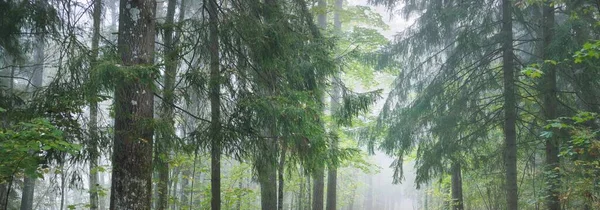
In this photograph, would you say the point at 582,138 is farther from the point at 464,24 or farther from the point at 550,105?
the point at 464,24

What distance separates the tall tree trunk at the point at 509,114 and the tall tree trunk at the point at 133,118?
24.5ft

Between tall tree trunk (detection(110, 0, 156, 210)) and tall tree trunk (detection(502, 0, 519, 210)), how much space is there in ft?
24.5

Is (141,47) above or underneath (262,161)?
above

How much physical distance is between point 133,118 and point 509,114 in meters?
7.78

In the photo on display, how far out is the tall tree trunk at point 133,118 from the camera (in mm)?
4984

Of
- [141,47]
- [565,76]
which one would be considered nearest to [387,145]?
[565,76]

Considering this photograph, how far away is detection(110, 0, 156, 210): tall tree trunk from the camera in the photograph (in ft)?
16.4

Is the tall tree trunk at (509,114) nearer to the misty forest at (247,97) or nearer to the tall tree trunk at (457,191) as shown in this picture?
the misty forest at (247,97)

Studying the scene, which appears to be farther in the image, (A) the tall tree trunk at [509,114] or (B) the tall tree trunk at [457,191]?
(B) the tall tree trunk at [457,191]

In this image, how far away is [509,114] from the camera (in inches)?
365

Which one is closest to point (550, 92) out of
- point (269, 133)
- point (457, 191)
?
point (457, 191)

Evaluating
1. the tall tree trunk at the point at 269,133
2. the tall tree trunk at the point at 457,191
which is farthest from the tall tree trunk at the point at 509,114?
the tall tree trunk at the point at 269,133

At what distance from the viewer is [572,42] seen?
8117 millimetres

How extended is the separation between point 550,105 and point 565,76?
68 centimetres
